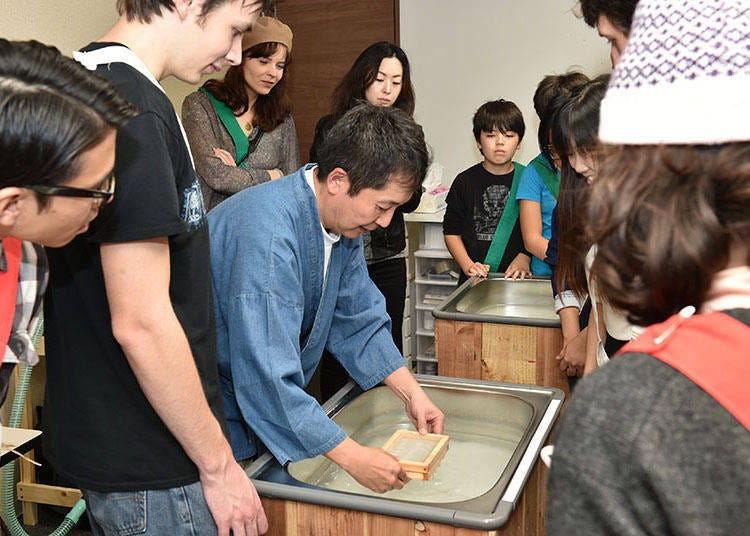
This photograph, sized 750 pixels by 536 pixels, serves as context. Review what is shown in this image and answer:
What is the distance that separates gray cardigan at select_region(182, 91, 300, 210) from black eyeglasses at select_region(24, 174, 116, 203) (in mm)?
1530

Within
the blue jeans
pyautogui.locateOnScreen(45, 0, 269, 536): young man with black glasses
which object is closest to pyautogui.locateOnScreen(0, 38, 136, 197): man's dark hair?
pyautogui.locateOnScreen(45, 0, 269, 536): young man with black glasses

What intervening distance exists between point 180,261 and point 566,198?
38.1 inches

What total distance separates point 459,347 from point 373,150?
942 mm

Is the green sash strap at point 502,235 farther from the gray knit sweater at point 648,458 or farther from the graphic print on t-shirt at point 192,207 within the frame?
the gray knit sweater at point 648,458

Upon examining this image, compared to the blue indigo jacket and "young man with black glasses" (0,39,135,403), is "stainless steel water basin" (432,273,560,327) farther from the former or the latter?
"young man with black glasses" (0,39,135,403)

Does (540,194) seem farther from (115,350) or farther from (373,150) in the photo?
(115,350)

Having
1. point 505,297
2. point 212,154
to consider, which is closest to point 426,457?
point 505,297

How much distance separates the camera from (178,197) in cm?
102

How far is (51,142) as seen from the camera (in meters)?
0.78

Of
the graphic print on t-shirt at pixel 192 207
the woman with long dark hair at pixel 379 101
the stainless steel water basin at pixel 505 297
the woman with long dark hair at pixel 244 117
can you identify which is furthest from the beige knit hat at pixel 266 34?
the graphic print on t-shirt at pixel 192 207

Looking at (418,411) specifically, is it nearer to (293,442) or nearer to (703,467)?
(293,442)

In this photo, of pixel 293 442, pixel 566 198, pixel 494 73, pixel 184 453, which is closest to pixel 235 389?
pixel 293 442

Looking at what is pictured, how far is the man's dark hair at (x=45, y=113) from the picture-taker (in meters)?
0.76

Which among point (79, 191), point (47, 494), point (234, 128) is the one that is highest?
point (234, 128)
